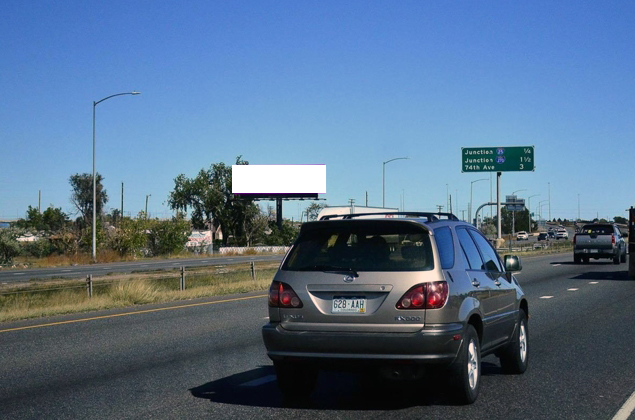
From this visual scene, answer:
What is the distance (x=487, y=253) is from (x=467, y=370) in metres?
2.05

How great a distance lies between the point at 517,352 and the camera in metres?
10.1

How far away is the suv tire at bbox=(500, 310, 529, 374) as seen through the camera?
1002 centimetres

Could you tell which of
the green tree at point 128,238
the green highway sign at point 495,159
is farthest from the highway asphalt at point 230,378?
the green tree at point 128,238

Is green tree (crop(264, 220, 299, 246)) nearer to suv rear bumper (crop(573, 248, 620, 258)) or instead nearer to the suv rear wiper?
suv rear bumper (crop(573, 248, 620, 258))

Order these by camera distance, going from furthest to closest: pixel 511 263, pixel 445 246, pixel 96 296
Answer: pixel 96 296, pixel 511 263, pixel 445 246

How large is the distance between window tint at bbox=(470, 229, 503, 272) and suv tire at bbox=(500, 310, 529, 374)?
29.5 inches

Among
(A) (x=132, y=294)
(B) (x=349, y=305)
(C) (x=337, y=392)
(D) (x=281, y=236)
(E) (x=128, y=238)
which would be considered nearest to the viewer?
(B) (x=349, y=305)

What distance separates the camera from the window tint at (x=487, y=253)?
31.5ft

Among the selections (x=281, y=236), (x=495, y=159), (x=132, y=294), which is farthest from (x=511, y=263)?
Result: (x=281, y=236)

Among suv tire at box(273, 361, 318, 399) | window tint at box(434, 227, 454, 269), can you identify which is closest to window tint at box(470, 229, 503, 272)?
window tint at box(434, 227, 454, 269)

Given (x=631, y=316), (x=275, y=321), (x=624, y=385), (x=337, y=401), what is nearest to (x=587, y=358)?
(x=624, y=385)

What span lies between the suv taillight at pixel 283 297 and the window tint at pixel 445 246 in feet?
4.50

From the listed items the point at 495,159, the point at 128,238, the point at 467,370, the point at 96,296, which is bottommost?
the point at 96,296

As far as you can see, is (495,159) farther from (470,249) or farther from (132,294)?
(470,249)
